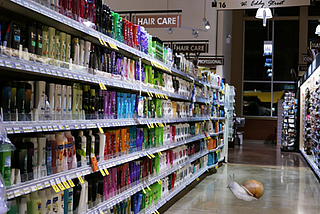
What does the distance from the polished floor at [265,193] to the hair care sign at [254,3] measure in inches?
136

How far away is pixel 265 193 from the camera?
7.11 m

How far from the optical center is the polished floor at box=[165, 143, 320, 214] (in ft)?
19.2

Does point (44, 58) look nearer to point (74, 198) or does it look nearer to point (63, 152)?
point (63, 152)

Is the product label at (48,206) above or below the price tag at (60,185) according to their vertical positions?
below

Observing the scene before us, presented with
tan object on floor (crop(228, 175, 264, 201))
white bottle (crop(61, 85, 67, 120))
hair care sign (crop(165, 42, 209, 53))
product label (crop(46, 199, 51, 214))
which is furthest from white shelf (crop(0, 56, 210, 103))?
hair care sign (crop(165, 42, 209, 53))

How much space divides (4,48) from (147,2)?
39.1 feet

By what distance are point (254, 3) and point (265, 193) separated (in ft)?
11.8

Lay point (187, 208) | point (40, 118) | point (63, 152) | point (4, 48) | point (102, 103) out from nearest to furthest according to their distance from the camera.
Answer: point (4, 48) < point (40, 118) < point (63, 152) < point (102, 103) < point (187, 208)

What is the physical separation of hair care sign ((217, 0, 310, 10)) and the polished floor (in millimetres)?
3465

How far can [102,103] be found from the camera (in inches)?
138

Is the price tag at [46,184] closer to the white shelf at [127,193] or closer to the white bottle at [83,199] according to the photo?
the white bottle at [83,199]

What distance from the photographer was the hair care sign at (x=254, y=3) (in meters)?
6.53

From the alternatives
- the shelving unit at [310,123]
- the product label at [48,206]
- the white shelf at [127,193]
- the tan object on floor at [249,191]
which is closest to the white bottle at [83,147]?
the white shelf at [127,193]

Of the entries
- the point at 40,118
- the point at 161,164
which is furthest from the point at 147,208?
the point at 40,118
